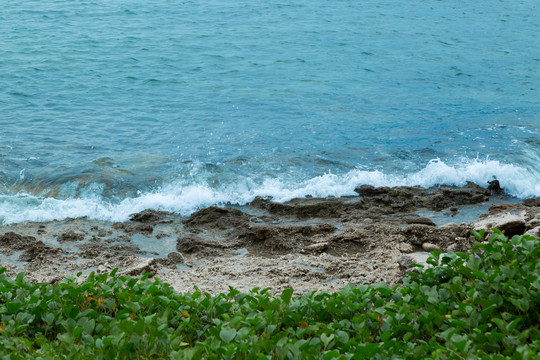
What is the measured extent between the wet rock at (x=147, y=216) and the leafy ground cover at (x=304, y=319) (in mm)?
3302

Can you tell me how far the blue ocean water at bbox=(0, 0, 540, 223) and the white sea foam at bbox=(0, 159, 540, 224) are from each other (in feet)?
0.10

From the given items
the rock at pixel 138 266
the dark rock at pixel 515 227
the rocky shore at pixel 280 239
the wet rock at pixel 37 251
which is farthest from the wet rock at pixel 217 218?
the dark rock at pixel 515 227

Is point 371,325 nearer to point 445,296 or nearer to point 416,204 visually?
point 445,296

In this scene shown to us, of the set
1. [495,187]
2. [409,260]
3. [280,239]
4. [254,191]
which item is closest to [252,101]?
[254,191]

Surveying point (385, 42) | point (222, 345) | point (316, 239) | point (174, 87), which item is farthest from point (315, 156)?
point (385, 42)

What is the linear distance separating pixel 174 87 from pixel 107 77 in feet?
6.56

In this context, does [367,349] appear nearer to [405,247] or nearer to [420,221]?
[405,247]

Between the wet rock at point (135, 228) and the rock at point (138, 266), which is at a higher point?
the rock at point (138, 266)

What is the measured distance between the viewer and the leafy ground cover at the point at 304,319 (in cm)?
327

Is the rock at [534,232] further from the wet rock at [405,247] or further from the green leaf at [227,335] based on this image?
the green leaf at [227,335]

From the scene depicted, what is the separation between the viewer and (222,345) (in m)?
3.31

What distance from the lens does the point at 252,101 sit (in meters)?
13.3

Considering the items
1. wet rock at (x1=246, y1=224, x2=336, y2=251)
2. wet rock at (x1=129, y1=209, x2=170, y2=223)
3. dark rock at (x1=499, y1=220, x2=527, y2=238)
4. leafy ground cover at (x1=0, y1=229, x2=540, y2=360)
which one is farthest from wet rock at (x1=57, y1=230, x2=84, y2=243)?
dark rock at (x1=499, y1=220, x2=527, y2=238)

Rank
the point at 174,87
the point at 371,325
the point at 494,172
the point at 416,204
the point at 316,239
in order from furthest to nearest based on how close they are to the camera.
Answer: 1. the point at 174,87
2. the point at 494,172
3. the point at 416,204
4. the point at 316,239
5. the point at 371,325
